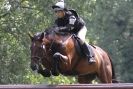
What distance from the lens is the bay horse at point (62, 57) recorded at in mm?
10383

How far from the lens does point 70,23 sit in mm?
11133

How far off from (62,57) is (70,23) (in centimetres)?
76

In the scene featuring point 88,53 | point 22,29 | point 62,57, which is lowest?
point 22,29

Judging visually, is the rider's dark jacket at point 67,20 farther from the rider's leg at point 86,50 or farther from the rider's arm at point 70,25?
the rider's leg at point 86,50

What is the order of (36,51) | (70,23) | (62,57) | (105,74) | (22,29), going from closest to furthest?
(36,51), (62,57), (70,23), (105,74), (22,29)

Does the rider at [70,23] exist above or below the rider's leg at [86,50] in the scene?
above

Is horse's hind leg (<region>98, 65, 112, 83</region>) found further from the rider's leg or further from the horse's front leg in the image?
the horse's front leg

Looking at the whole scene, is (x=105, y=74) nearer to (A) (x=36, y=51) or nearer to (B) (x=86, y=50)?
(B) (x=86, y=50)

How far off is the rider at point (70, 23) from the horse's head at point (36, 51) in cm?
72

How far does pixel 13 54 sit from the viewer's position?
2503 cm

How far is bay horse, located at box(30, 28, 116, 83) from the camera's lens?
10383 millimetres

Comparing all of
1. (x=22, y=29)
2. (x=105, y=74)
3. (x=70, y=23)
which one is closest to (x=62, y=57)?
(x=70, y=23)

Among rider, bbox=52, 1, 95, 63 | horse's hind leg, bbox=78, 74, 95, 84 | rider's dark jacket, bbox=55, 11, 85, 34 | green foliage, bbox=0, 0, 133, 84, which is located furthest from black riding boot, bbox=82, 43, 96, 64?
green foliage, bbox=0, 0, 133, 84

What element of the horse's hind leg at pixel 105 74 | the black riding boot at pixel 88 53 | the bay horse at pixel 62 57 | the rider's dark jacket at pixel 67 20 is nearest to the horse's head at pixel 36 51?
the bay horse at pixel 62 57
